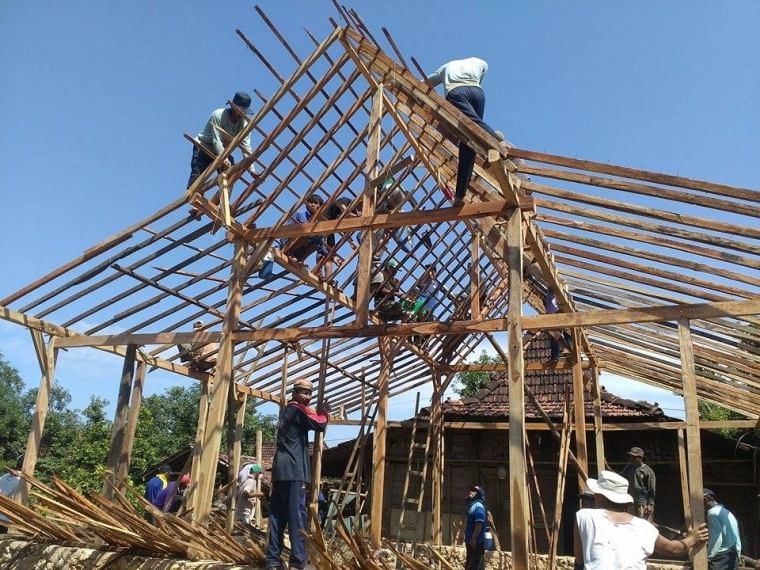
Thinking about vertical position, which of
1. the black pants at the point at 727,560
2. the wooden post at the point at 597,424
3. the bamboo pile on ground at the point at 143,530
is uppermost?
the wooden post at the point at 597,424

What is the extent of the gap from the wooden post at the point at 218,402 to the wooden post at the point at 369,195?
1.45 m

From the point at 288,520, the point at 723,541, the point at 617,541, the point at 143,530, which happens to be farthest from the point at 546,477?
the point at 617,541

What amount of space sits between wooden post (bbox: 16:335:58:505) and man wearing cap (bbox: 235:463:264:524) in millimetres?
3326

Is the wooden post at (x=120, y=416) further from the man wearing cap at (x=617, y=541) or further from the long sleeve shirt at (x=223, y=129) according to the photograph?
the man wearing cap at (x=617, y=541)

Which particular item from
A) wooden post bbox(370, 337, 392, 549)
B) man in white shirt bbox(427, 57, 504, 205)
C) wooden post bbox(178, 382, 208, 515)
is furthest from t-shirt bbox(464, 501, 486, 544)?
man in white shirt bbox(427, 57, 504, 205)

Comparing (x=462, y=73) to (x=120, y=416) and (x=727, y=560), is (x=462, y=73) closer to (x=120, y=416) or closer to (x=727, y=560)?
(x=120, y=416)

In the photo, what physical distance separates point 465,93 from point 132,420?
259 inches

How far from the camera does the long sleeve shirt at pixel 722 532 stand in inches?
298

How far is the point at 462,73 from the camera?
5.74 meters

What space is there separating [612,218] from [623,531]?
337 centimetres

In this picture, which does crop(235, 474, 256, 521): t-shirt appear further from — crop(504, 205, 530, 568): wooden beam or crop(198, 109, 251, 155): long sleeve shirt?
crop(504, 205, 530, 568): wooden beam

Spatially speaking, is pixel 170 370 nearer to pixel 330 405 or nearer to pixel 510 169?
pixel 330 405

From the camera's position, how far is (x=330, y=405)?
13.7 metres

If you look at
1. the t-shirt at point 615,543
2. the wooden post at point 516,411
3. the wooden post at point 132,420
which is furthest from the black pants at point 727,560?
the wooden post at point 132,420
